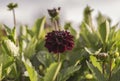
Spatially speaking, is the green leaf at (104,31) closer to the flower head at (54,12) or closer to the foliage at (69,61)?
the foliage at (69,61)

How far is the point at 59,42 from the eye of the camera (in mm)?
1631

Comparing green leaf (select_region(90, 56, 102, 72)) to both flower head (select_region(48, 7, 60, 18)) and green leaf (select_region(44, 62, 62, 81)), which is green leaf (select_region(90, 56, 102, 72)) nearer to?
green leaf (select_region(44, 62, 62, 81))

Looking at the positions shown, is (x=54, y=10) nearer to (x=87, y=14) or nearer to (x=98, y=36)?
(x=98, y=36)

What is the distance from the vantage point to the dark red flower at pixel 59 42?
1.61 m

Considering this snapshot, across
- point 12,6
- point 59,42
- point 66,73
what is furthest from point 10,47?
point 12,6

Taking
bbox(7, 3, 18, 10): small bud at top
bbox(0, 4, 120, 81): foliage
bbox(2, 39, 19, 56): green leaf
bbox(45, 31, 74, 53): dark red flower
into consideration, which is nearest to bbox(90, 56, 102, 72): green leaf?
bbox(0, 4, 120, 81): foliage

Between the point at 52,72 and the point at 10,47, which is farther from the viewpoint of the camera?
the point at 10,47

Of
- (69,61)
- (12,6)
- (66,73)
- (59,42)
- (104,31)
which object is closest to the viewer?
(66,73)

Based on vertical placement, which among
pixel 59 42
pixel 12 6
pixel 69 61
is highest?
pixel 12 6

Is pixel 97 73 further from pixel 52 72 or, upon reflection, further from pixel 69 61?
pixel 69 61

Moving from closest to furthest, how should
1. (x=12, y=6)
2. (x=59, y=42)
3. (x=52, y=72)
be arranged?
1. (x=52, y=72)
2. (x=59, y=42)
3. (x=12, y=6)

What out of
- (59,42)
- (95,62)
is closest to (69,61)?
(59,42)

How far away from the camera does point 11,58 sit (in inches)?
59.5

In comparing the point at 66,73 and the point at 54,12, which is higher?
the point at 54,12
